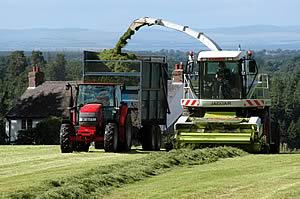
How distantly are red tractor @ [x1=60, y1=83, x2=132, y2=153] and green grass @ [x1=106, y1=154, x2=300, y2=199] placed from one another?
5.54 m

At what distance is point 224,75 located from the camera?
86.5 ft

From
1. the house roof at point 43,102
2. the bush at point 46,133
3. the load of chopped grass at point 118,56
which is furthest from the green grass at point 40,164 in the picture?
the house roof at point 43,102

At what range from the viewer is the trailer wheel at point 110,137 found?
898 inches

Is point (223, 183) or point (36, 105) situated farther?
point (36, 105)

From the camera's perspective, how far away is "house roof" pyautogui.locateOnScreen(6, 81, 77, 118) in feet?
205

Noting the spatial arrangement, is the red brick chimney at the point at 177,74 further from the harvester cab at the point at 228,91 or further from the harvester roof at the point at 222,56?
the harvester roof at the point at 222,56

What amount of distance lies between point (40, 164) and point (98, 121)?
13.1ft

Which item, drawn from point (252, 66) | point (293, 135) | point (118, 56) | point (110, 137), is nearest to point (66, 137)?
point (110, 137)

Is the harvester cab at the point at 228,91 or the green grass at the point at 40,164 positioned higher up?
the harvester cab at the point at 228,91

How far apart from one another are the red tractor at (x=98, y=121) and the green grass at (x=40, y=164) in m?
0.42

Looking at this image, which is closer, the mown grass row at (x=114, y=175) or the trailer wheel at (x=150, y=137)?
the mown grass row at (x=114, y=175)

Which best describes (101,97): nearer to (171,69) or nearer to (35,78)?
(171,69)

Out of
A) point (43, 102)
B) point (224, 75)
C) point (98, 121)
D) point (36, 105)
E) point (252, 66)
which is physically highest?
point (252, 66)

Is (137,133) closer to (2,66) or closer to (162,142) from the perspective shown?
(162,142)
